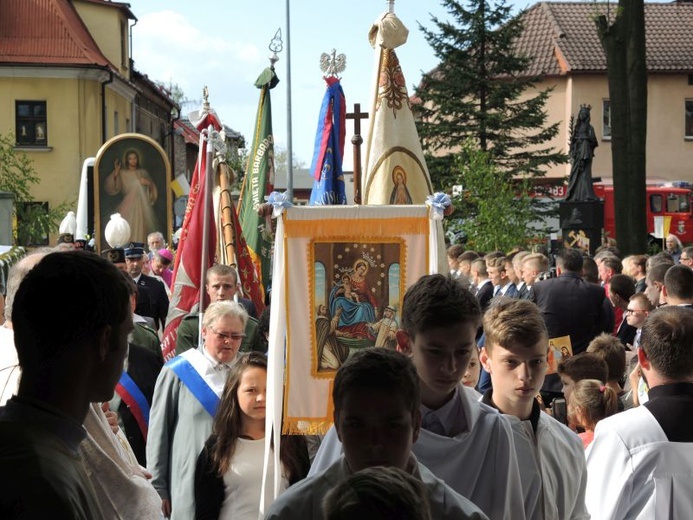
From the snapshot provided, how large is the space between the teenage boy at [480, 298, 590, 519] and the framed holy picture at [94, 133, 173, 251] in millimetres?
12257

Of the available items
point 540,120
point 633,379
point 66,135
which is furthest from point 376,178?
point 66,135

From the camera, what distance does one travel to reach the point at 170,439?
245 inches

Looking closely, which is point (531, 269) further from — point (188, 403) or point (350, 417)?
point (350, 417)

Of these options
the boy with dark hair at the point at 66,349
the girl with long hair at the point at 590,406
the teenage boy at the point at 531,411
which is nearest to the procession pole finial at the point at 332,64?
the girl with long hair at the point at 590,406

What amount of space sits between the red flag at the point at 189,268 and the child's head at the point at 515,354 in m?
5.20

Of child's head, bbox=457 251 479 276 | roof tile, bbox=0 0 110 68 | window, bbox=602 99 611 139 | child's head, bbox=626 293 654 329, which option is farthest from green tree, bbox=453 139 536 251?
window, bbox=602 99 611 139

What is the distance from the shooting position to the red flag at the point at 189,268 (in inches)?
374

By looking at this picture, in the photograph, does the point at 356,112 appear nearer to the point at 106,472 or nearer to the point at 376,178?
the point at 376,178

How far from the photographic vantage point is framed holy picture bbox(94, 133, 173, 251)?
1694 cm

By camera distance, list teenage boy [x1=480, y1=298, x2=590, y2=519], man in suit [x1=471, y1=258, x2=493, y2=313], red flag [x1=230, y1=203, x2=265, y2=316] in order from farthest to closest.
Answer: man in suit [x1=471, y1=258, x2=493, y2=313] → red flag [x1=230, y1=203, x2=265, y2=316] → teenage boy [x1=480, y1=298, x2=590, y2=519]

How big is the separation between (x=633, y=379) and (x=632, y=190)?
56.4 feet

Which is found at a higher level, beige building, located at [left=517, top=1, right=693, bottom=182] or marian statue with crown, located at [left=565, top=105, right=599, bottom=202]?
beige building, located at [left=517, top=1, right=693, bottom=182]

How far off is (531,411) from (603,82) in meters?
50.8

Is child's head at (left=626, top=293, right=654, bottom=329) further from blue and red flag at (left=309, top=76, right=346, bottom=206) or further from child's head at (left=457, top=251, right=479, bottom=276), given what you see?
child's head at (left=457, top=251, right=479, bottom=276)
